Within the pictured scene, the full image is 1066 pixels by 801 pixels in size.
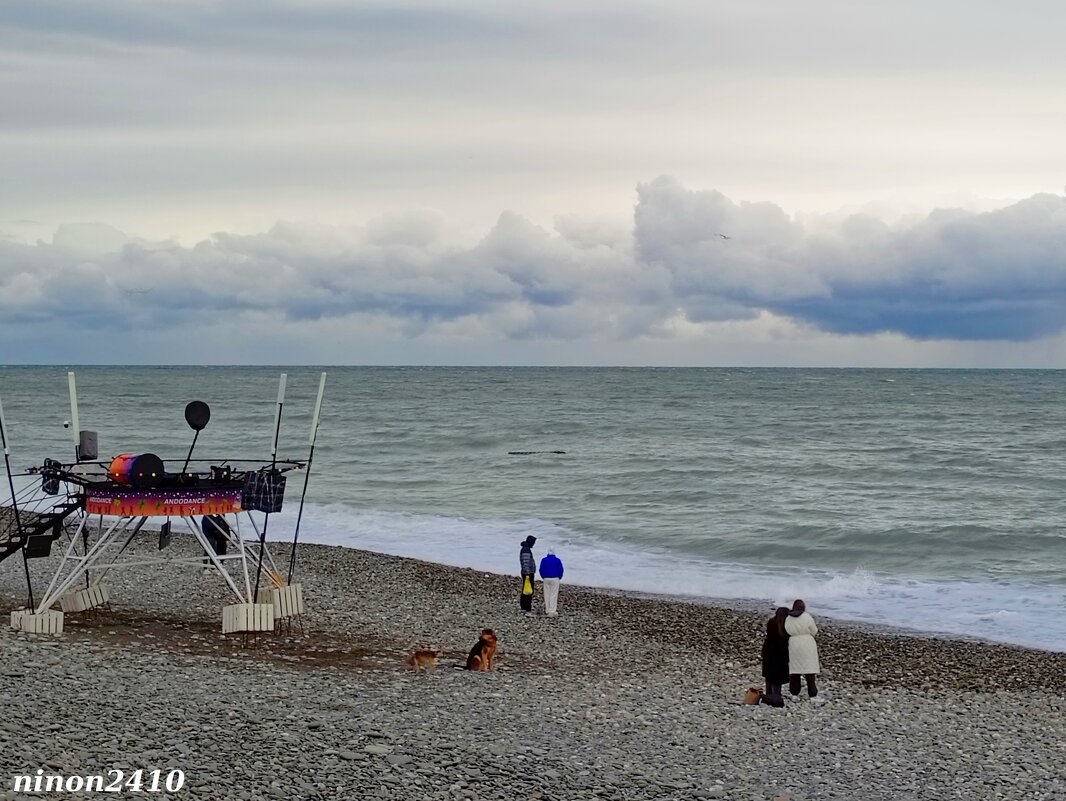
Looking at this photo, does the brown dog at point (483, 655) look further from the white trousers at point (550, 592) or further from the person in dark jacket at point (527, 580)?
the person in dark jacket at point (527, 580)

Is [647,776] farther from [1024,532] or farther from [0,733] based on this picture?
[1024,532]

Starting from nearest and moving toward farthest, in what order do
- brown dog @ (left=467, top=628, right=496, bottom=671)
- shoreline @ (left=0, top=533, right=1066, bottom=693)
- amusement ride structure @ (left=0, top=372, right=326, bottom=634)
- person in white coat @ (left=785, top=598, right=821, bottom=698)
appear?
person in white coat @ (left=785, top=598, right=821, bottom=698) → brown dog @ (left=467, top=628, right=496, bottom=671) → amusement ride structure @ (left=0, top=372, right=326, bottom=634) → shoreline @ (left=0, top=533, right=1066, bottom=693)

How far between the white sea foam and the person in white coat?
7.65 m

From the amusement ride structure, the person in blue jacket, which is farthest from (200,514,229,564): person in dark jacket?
the person in blue jacket

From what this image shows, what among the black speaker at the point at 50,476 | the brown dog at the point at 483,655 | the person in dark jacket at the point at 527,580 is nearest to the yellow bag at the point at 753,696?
the brown dog at the point at 483,655

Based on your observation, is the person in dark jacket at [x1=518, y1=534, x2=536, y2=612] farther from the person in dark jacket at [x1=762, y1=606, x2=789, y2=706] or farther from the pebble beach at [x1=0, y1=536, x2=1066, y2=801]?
the person in dark jacket at [x1=762, y1=606, x2=789, y2=706]

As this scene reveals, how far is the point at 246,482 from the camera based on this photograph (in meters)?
18.0

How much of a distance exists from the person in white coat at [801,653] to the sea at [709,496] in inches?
299

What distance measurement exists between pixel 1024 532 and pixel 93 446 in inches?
1041

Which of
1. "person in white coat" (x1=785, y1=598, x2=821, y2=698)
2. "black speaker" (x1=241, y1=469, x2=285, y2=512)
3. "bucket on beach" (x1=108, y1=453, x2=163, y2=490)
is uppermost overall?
"bucket on beach" (x1=108, y1=453, x2=163, y2=490)

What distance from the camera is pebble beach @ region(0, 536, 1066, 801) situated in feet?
35.5

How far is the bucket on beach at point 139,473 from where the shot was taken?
682 inches

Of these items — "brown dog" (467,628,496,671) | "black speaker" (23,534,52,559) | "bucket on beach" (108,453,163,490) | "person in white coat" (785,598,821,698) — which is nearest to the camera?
"person in white coat" (785,598,821,698)

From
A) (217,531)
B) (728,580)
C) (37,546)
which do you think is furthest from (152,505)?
(728,580)
